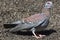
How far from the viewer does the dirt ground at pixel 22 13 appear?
8777 mm

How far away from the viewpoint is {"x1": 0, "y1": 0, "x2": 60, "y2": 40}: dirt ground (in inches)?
346

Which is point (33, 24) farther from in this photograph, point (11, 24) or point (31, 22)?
point (11, 24)

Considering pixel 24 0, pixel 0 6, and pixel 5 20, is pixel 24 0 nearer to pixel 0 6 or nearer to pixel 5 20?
pixel 0 6

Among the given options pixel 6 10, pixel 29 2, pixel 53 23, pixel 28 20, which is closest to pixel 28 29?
pixel 28 20

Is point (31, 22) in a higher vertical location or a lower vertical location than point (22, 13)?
higher

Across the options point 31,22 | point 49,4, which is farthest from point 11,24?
point 49,4

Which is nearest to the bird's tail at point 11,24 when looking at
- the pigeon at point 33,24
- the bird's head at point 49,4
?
the pigeon at point 33,24

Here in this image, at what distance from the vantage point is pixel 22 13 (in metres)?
10.2

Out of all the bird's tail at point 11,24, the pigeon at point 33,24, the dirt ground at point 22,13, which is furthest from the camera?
the dirt ground at point 22,13

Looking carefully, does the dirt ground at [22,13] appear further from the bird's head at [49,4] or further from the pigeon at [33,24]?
the bird's head at [49,4]

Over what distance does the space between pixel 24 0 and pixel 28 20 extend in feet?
9.66

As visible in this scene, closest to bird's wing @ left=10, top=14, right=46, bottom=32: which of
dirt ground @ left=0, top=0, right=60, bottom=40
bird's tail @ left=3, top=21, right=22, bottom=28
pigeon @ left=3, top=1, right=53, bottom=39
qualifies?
pigeon @ left=3, top=1, right=53, bottom=39

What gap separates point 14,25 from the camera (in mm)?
8672

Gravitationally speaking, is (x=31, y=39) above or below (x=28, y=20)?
below
